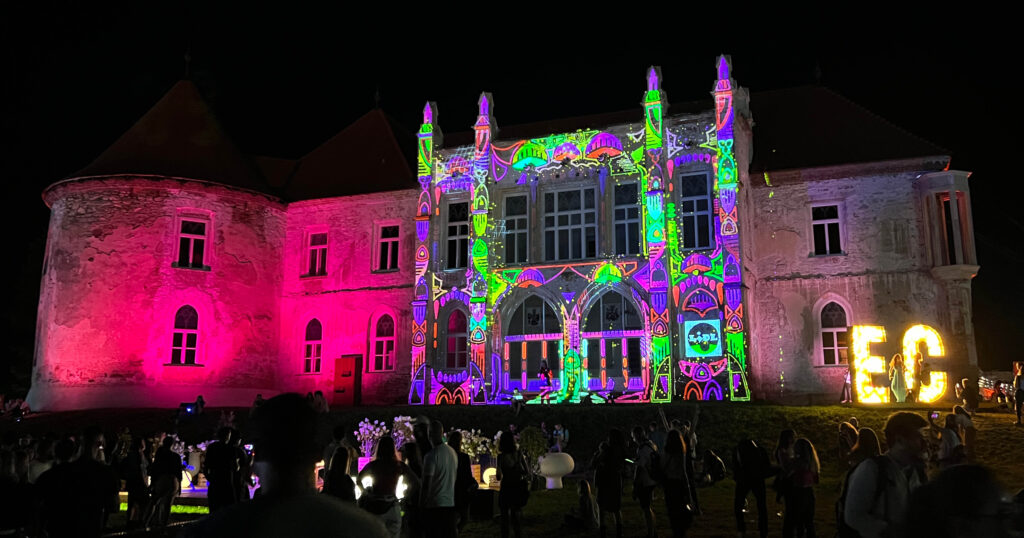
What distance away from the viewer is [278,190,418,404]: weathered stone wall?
3262 centimetres

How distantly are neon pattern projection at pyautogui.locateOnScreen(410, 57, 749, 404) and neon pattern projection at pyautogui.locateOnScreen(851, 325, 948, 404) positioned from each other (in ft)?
11.2

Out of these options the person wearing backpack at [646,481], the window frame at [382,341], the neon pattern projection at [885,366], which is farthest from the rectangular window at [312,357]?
the person wearing backpack at [646,481]

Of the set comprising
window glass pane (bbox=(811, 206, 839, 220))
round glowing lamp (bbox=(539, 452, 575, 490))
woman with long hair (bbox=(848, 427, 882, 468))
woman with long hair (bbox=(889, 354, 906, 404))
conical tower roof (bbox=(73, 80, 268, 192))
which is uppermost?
conical tower roof (bbox=(73, 80, 268, 192))

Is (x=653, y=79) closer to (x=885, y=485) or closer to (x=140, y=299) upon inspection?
(x=140, y=299)

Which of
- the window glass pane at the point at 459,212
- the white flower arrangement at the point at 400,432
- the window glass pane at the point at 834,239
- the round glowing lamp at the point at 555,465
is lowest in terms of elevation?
the round glowing lamp at the point at 555,465

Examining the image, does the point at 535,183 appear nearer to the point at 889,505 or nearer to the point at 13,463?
the point at 13,463

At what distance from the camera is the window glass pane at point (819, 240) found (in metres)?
29.3

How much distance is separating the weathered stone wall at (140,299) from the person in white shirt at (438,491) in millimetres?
24170

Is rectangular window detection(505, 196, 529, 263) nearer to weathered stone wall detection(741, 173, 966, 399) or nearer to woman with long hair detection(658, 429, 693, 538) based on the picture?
weathered stone wall detection(741, 173, 966, 399)

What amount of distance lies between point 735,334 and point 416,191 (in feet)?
43.5

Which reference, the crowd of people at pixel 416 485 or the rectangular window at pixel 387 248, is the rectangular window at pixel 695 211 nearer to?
the rectangular window at pixel 387 248

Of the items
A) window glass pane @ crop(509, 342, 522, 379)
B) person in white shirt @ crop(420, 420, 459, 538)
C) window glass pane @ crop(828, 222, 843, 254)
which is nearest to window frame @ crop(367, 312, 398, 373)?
window glass pane @ crop(509, 342, 522, 379)

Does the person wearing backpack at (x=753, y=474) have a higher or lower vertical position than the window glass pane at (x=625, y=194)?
lower

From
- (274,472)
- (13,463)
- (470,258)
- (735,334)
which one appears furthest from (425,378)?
(274,472)
